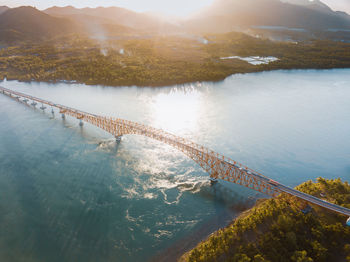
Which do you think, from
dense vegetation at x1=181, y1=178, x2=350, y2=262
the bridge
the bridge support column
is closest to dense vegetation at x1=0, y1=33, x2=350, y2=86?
the bridge

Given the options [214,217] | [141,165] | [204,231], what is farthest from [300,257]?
[141,165]

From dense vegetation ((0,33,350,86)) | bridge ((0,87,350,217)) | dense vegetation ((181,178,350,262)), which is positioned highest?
dense vegetation ((0,33,350,86))

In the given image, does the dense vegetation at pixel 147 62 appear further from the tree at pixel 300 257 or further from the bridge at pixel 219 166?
the tree at pixel 300 257

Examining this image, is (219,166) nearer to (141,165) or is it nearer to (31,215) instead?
(141,165)

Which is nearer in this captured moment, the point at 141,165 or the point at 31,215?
the point at 31,215

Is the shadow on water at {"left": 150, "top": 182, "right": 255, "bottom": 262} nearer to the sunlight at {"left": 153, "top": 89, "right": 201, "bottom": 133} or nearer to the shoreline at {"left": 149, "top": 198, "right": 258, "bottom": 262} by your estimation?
the shoreline at {"left": 149, "top": 198, "right": 258, "bottom": 262}
